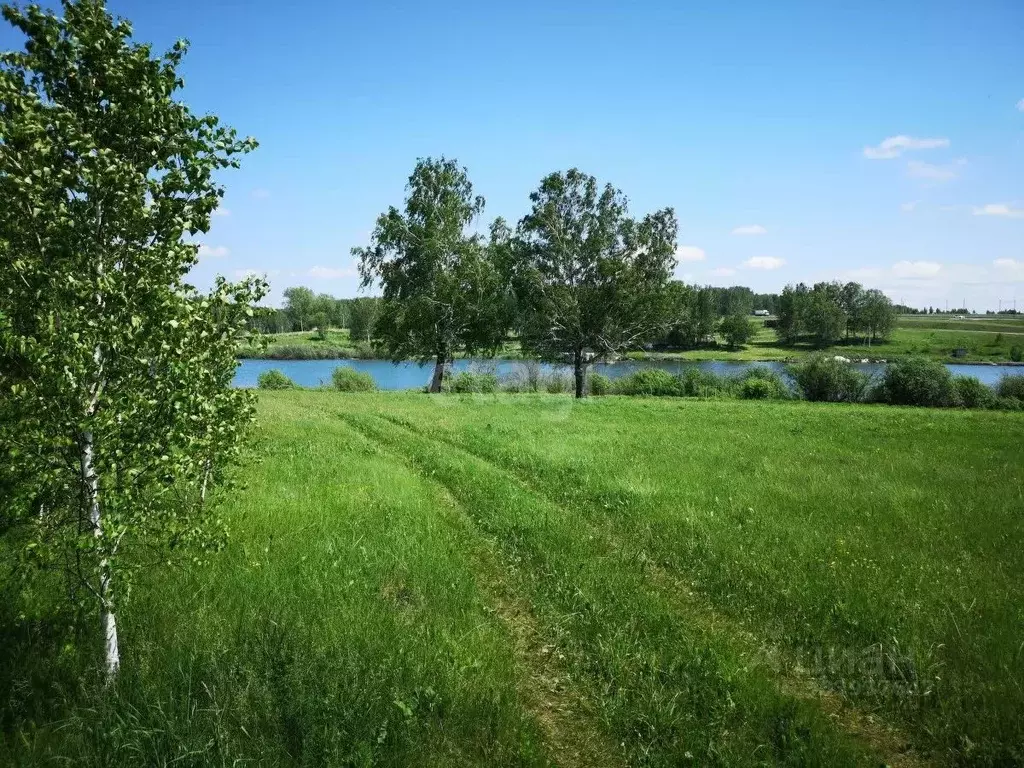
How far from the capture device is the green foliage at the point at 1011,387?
147 ft

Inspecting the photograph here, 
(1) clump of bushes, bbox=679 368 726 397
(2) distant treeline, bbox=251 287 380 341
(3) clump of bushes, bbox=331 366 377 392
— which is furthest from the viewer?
(2) distant treeline, bbox=251 287 380 341

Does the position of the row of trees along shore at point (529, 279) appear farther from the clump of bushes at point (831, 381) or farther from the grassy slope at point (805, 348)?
the grassy slope at point (805, 348)

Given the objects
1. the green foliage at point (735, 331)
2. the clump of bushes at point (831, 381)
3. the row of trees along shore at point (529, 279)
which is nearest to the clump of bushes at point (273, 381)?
the row of trees along shore at point (529, 279)

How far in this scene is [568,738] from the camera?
18.4 ft

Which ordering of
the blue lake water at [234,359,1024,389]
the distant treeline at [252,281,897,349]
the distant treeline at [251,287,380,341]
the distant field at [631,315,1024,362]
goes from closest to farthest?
1. the blue lake water at [234,359,1024,389]
2. the distant field at [631,315,1024,362]
3. the distant treeline at [252,281,897,349]
4. the distant treeline at [251,287,380,341]

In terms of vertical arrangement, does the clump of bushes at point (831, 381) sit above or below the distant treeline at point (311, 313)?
below

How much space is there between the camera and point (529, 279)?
4269cm

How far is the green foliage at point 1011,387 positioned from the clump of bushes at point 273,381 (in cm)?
A: 6472

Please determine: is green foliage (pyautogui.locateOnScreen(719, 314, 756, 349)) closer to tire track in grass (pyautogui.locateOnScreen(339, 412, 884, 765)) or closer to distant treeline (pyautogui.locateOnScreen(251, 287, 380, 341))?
distant treeline (pyautogui.locateOnScreen(251, 287, 380, 341))

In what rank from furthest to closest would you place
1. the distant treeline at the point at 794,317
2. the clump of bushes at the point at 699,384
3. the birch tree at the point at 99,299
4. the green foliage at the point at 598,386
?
1. the distant treeline at the point at 794,317
2. the green foliage at the point at 598,386
3. the clump of bushes at the point at 699,384
4. the birch tree at the point at 99,299

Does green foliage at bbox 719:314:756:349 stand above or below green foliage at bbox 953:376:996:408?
A: above

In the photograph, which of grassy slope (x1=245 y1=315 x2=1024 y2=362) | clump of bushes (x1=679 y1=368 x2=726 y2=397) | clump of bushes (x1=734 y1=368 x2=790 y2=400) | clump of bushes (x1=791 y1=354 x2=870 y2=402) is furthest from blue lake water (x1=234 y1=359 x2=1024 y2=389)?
grassy slope (x1=245 y1=315 x2=1024 y2=362)

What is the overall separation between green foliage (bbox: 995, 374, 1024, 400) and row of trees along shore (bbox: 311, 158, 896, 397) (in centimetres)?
2888

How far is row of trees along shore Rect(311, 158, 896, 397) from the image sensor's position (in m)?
42.5
